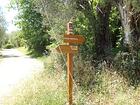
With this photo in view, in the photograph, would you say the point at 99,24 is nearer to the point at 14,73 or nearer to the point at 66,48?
the point at 14,73

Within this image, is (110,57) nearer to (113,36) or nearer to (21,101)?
(21,101)

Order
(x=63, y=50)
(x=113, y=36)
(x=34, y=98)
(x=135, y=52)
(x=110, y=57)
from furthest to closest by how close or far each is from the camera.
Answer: (x=113, y=36)
(x=110, y=57)
(x=135, y=52)
(x=34, y=98)
(x=63, y=50)

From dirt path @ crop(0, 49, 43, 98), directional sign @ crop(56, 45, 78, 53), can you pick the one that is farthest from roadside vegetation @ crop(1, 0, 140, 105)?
directional sign @ crop(56, 45, 78, 53)

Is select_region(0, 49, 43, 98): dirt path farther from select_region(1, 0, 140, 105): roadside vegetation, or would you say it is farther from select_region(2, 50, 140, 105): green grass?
select_region(2, 50, 140, 105): green grass

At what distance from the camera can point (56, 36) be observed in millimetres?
18719

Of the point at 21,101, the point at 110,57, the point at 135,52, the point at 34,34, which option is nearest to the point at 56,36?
the point at 110,57

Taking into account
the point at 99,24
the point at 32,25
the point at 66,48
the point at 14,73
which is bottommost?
the point at 14,73

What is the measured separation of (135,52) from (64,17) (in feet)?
12.2

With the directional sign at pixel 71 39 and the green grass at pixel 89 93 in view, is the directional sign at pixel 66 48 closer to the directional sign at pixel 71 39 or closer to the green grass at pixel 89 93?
the directional sign at pixel 71 39

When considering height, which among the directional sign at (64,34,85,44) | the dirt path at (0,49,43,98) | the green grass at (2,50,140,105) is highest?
the directional sign at (64,34,85,44)

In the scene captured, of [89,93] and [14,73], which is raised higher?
[89,93]

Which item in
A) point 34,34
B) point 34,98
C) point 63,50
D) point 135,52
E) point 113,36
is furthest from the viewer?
point 34,34

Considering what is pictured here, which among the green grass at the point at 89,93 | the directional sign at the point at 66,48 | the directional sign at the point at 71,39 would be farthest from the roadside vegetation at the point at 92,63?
the directional sign at the point at 71,39

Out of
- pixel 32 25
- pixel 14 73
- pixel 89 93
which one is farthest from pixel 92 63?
pixel 32 25
